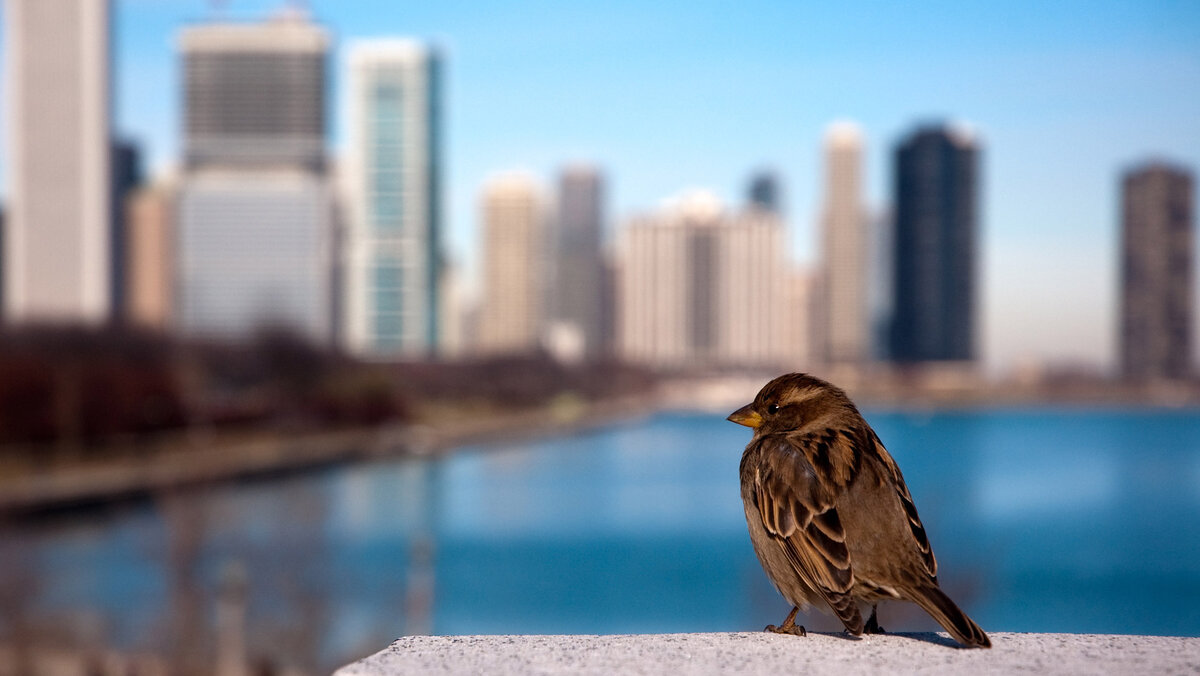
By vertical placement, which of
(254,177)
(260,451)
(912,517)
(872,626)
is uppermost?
(254,177)

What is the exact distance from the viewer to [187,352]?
88.1 meters

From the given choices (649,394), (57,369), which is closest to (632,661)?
(57,369)

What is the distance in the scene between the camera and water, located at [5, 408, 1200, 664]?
30.2 m

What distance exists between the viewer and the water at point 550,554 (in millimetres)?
→ 30188

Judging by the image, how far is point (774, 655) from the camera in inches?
121

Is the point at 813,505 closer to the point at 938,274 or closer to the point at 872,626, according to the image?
the point at 872,626

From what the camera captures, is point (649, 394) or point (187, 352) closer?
point (187, 352)

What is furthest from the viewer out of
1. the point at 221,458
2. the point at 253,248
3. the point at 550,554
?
the point at 253,248

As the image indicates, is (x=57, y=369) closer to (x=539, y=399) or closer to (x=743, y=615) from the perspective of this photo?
(x=743, y=615)

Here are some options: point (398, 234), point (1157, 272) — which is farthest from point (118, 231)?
point (1157, 272)

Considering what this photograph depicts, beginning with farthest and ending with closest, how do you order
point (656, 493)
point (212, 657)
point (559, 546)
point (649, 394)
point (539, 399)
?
point (649, 394) → point (539, 399) → point (656, 493) → point (559, 546) → point (212, 657)

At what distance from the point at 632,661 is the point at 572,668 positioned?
177mm

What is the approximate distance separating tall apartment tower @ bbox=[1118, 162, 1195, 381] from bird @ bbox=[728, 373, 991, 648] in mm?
187735

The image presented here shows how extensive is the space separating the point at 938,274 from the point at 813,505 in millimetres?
198201
